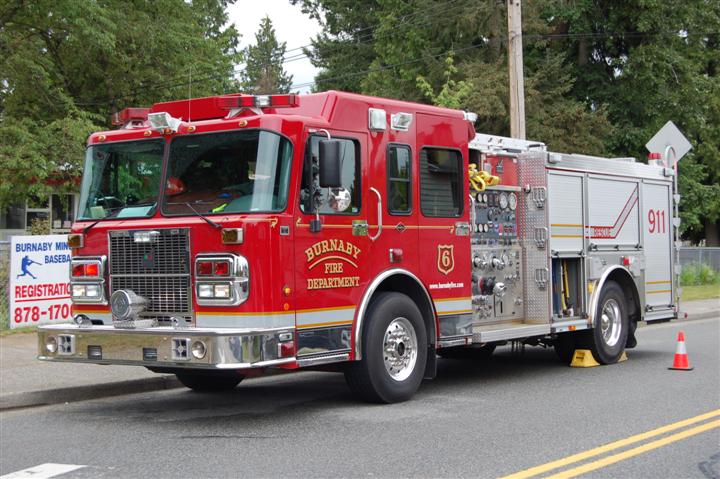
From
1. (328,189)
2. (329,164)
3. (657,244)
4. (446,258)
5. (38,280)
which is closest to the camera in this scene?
(329,164)

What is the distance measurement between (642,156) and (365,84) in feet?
36.0

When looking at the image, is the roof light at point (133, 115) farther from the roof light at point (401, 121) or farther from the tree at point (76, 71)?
the tree at point (76, 71)

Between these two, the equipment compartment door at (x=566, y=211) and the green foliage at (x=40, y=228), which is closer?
the equipment compartment door at (x=566, y=211)

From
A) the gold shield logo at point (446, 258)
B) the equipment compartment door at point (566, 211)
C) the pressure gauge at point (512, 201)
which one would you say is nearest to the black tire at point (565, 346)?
the equipment compartment door at point (566, 211)

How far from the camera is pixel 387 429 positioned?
7598mm

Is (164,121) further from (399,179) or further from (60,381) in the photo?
(60,381)

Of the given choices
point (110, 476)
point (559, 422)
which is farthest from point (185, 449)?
point (559, 422)

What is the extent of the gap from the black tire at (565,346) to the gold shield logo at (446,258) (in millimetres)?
3054

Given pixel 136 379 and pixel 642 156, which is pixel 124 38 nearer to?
pixel 136 379

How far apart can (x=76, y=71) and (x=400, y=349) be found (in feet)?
57.3

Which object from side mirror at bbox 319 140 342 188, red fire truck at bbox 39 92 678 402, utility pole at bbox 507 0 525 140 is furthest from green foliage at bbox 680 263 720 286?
side mirror at bbox 319 140 342 188

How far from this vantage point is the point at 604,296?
11.9 metres

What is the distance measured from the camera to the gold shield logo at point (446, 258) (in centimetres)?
955

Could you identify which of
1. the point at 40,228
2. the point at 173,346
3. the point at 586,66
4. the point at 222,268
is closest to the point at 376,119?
the point at 222,268
